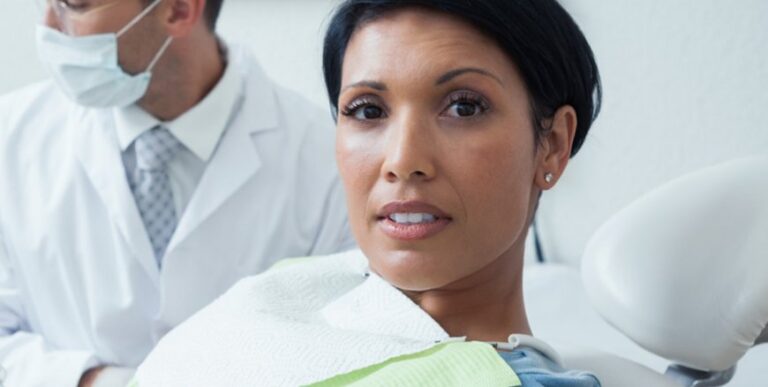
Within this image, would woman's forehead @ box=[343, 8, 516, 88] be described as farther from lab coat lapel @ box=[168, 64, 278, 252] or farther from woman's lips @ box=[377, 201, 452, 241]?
lab coat lapel @ box=[168, 64, 278, 252]

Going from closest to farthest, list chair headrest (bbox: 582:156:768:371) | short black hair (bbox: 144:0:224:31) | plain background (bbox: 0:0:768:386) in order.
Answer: chair headrest (bbox: 582:156:768:371) → plain background (bbox: 0:0:768:386) → short black hair (bbox: 144:0:224:31)

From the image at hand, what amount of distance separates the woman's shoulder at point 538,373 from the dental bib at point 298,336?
33mm

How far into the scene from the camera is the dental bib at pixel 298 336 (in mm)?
875

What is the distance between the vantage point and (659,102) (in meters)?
1.70

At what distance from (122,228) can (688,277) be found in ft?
3.11

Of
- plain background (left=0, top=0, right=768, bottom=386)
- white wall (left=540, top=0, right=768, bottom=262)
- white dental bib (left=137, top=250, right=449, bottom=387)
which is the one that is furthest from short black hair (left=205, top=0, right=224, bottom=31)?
white dental bib (left=137, top=250, right=449, bottom=387)

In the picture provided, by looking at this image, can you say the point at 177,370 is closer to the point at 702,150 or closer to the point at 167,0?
the point at 167,0

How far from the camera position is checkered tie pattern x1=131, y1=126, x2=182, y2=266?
1652 millimetres

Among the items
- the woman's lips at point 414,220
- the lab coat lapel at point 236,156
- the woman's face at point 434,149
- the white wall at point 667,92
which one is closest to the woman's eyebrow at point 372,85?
the woman's face at point 434,149

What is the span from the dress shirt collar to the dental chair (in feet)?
2.60

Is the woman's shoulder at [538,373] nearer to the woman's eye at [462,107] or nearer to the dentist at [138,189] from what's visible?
the woman's eye at [462,107]

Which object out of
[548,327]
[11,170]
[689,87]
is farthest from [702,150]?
[11,170]

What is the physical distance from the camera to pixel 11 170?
171 cm

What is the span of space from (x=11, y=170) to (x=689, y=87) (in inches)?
45.3
